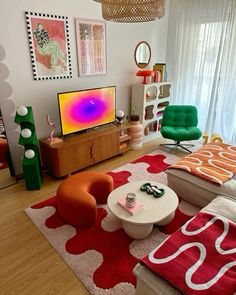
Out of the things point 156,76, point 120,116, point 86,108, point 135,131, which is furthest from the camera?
point 156,76

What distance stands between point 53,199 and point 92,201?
741 mm

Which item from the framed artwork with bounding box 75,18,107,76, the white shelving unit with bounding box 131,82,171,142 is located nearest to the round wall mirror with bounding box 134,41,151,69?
the white shelving unit with bounding box 131,82,171,142

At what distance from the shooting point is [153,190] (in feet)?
6.77

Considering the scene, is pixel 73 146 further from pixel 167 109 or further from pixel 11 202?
pixel 167 109

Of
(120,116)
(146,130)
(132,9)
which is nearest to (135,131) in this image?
(120,116)

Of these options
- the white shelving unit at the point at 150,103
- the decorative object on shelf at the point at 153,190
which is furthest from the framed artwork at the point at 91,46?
the decorative object on shelf at the point at 153,190

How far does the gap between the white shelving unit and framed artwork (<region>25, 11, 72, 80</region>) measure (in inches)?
54.6

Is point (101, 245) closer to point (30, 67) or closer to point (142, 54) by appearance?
point (30, 67)

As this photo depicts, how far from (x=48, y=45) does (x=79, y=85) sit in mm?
673

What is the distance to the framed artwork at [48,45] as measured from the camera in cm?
257

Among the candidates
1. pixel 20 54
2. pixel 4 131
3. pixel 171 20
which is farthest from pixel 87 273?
pixel 171 20

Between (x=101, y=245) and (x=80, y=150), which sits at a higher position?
(x=80, y=150)

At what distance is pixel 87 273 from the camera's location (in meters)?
1.65

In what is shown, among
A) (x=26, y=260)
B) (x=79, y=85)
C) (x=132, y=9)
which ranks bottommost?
(x=26, y=260)
